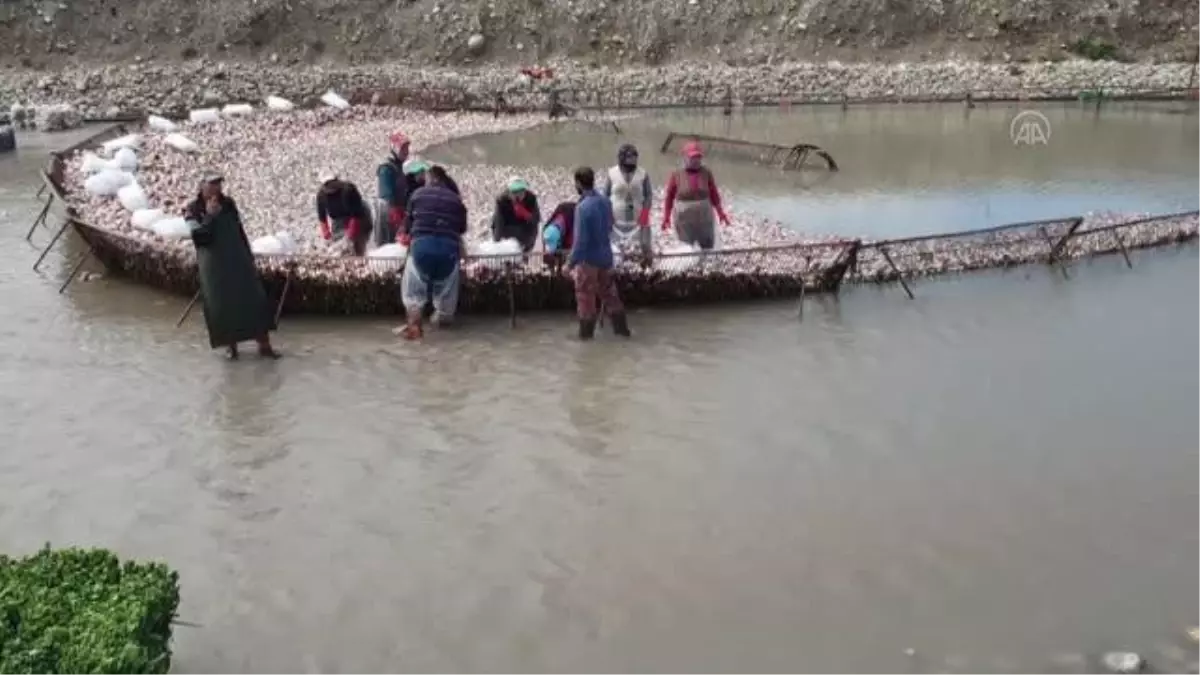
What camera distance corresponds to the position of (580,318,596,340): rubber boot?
1023 centimetres

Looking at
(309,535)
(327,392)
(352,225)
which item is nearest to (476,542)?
(309,535)

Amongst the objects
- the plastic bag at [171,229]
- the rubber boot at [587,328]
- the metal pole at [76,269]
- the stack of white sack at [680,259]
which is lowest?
the rubber boot at [587,328]

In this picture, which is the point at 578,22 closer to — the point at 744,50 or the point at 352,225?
the point at 744,50

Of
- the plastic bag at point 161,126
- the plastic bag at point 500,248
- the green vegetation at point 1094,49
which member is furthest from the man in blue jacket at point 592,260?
the green vegetation at point 1094,49

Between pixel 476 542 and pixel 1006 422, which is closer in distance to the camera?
pixel 476 542

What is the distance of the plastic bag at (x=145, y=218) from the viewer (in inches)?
512

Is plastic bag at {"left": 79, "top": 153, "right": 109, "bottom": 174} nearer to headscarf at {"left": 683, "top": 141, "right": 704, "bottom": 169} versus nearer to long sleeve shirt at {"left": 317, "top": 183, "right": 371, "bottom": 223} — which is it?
long sleeve shirt at {"left": 317, "top": 183, "right": 371, "bottom": 223}

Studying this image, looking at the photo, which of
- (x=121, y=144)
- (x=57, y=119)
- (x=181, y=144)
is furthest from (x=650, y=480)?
(x=57, y=119)

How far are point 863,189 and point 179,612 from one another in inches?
586

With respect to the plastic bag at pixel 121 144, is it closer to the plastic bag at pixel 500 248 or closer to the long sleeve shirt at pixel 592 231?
the plastic bag at pixel 500 248

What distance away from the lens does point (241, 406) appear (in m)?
8.80

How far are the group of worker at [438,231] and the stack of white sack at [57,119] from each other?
18386 mm

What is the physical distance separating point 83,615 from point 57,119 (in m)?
26.7

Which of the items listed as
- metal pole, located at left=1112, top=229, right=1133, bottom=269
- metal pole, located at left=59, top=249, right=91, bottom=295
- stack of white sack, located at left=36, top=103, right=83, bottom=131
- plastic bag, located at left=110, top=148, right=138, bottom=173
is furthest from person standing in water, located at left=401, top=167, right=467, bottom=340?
stack of white sack, located at left=36, top=103, right=83, bottom=131
